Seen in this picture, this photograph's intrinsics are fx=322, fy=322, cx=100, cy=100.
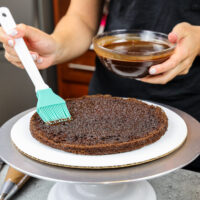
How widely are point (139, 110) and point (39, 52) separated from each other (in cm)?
41

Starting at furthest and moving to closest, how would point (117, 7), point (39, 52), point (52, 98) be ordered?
point (117, 7)
point (39, 52)
point (52, 98)

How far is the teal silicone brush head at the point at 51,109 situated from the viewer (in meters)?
0.84

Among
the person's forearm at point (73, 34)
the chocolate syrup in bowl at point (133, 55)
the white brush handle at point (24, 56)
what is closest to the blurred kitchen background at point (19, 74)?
the person's forearm at point (73, 34)

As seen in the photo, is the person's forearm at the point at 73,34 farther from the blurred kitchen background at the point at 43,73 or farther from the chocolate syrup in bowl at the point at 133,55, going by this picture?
the blurred kitchen background at the point at 43,73

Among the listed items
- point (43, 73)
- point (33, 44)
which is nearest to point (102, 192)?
point (33, 44)

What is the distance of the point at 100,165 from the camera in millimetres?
669

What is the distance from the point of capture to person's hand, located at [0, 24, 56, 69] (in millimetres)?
900

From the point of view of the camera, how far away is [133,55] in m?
0.79

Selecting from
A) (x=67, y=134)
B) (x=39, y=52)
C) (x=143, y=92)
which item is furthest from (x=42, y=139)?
(x=143, y=92)

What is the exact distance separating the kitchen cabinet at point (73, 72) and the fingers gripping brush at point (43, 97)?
64.9 inches

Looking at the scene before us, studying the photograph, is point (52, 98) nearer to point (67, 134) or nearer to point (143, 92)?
point (67, 134)

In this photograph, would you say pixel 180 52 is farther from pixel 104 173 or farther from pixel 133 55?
pixel 104 173

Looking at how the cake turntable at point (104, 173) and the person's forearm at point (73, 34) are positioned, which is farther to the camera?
the person's forearm at point (73, 34)

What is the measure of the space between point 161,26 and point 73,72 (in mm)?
1596
